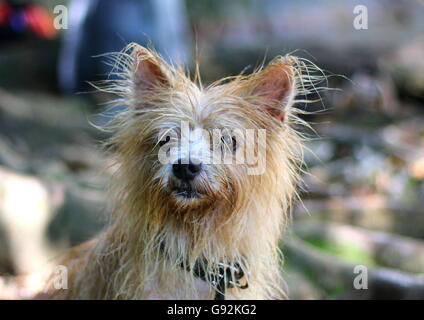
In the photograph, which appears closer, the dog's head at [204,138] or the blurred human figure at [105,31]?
the dog's head at [204,138]

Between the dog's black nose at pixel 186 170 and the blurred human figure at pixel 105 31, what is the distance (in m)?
9.94

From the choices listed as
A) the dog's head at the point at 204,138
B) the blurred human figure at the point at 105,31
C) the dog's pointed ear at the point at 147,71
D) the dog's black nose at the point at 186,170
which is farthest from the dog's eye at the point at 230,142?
the blurred human figure at the point at 105,31

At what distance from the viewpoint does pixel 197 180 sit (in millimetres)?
3309

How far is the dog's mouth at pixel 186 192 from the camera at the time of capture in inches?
132

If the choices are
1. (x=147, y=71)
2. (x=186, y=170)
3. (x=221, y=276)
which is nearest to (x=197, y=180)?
(x=186, y=170)

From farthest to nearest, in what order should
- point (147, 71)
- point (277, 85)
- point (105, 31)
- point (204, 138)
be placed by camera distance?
point (105, 31) < point (147, 71) < point (277, 85) < point (204, 138)

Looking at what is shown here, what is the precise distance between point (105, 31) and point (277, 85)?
10.3 m

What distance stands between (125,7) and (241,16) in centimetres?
666

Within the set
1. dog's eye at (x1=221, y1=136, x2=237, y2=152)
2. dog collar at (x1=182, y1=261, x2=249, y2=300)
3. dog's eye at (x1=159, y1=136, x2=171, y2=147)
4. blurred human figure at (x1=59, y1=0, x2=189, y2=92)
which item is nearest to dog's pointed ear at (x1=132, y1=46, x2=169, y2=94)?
dog's eye at (x1=159, y1=136, x2=171, y2=147)

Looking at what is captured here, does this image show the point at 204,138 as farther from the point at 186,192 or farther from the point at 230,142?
the point at 186,192

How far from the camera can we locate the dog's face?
11.0 feet

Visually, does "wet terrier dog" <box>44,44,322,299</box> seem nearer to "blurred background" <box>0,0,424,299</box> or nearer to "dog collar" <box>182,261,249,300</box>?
"dog collar" <box>182,261,249,300</box>

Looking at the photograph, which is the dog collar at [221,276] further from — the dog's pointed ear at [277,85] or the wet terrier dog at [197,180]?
the dog's pointed ear at [277,85]

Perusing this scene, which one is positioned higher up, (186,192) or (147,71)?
(147,71)
